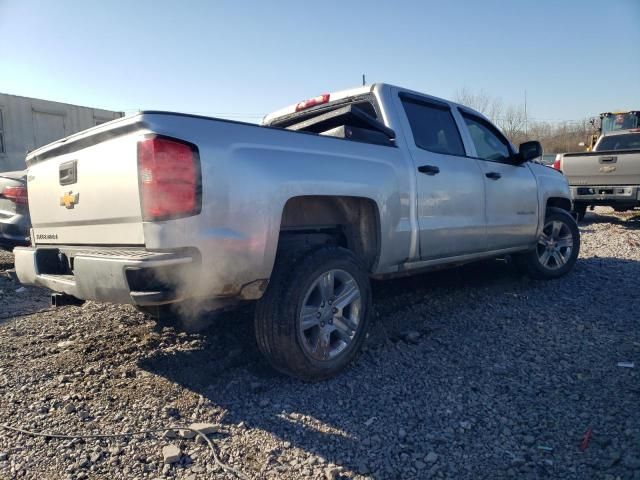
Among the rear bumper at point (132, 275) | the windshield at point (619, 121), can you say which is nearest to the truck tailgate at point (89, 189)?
the rear bumper at point (132, 275)

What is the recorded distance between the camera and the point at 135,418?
258 cm

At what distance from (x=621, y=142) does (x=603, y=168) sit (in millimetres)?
2936

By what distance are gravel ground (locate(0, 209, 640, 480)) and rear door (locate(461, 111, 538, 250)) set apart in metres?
0.77

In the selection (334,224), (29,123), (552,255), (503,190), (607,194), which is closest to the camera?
(334,224)

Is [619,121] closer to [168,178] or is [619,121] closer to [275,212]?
[275,212]

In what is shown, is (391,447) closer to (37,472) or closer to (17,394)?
(37,472)

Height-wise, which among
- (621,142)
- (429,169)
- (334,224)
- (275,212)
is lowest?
(334,224)

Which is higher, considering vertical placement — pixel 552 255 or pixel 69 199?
pixel 69 199

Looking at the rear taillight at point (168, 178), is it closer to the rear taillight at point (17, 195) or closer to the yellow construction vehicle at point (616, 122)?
the rear taillight at point (17, 195)

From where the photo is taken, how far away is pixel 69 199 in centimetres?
294

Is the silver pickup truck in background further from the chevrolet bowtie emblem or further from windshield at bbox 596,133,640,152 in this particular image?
the chevrolet bowtie emblem

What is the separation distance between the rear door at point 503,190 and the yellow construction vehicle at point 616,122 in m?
14.6

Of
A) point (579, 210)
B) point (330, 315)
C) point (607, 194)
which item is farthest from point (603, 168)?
point (330, 315)

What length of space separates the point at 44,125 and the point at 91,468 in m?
14.4
